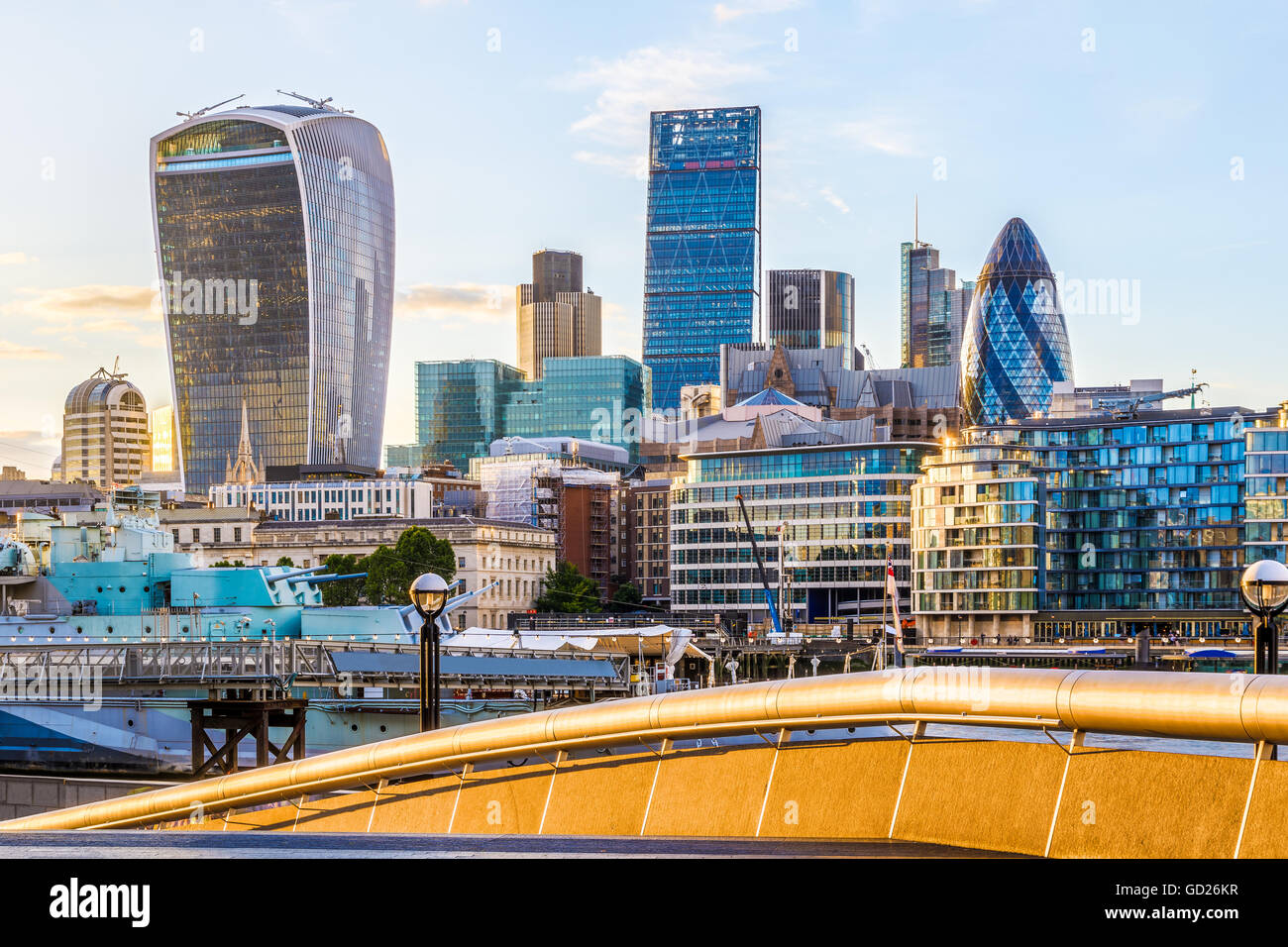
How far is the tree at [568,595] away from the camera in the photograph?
163000mm

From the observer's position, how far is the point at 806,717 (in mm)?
15328

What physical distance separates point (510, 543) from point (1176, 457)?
68.0m

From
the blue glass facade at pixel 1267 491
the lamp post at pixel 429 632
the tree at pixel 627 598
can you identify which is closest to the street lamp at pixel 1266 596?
the lamp post at pixel 429 632

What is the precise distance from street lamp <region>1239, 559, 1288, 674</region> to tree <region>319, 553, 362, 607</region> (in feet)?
415

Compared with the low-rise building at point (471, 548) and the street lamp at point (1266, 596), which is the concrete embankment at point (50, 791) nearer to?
the street lamp at point (1266, 596)

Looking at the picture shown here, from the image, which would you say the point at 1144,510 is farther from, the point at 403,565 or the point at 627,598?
the point at 403,565

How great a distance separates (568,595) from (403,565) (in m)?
26.5

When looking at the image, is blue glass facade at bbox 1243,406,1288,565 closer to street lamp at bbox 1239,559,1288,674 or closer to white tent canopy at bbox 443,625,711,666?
white tent canopy at bbox 443,625,711,666

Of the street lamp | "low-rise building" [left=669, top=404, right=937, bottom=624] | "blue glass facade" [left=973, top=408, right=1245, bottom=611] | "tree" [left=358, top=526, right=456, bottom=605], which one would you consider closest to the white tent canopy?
"tree" [left=358, top=526, right=456, bottom=605]

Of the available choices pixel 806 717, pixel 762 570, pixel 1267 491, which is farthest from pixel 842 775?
pixel 762 570
